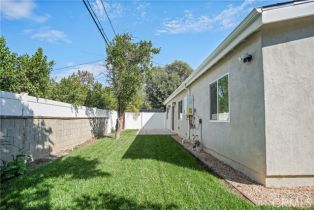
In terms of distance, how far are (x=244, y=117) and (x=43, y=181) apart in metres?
4.40

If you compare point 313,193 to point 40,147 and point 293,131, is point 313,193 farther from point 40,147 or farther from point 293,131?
point 40,147

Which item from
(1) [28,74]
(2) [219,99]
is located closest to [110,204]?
(2) [219,99]

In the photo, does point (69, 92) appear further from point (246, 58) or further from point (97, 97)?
point (246, 58)

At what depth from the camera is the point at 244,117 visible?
5816 millimetres

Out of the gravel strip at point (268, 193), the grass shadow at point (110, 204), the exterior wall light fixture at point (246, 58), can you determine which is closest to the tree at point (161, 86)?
the exterior wall light fixture at point (246, 58)

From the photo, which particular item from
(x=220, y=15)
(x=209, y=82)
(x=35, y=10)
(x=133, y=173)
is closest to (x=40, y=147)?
A: (x=133, y=173)

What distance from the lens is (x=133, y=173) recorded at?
6043 millimetres

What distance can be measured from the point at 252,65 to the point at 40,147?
6.44m

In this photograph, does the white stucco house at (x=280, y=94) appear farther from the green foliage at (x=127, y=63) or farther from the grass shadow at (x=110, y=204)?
the green foliage at (x=127, y=63)

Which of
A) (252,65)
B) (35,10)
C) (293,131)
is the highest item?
(35,10)

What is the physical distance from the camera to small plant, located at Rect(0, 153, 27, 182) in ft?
17.9

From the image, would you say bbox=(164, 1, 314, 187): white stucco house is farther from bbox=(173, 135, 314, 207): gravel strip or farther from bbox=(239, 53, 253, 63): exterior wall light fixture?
bbox=(173, 135, 314, 207): gravel strip

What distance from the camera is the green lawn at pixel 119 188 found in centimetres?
398

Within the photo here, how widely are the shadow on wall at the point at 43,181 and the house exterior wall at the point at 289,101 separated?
354 cm
